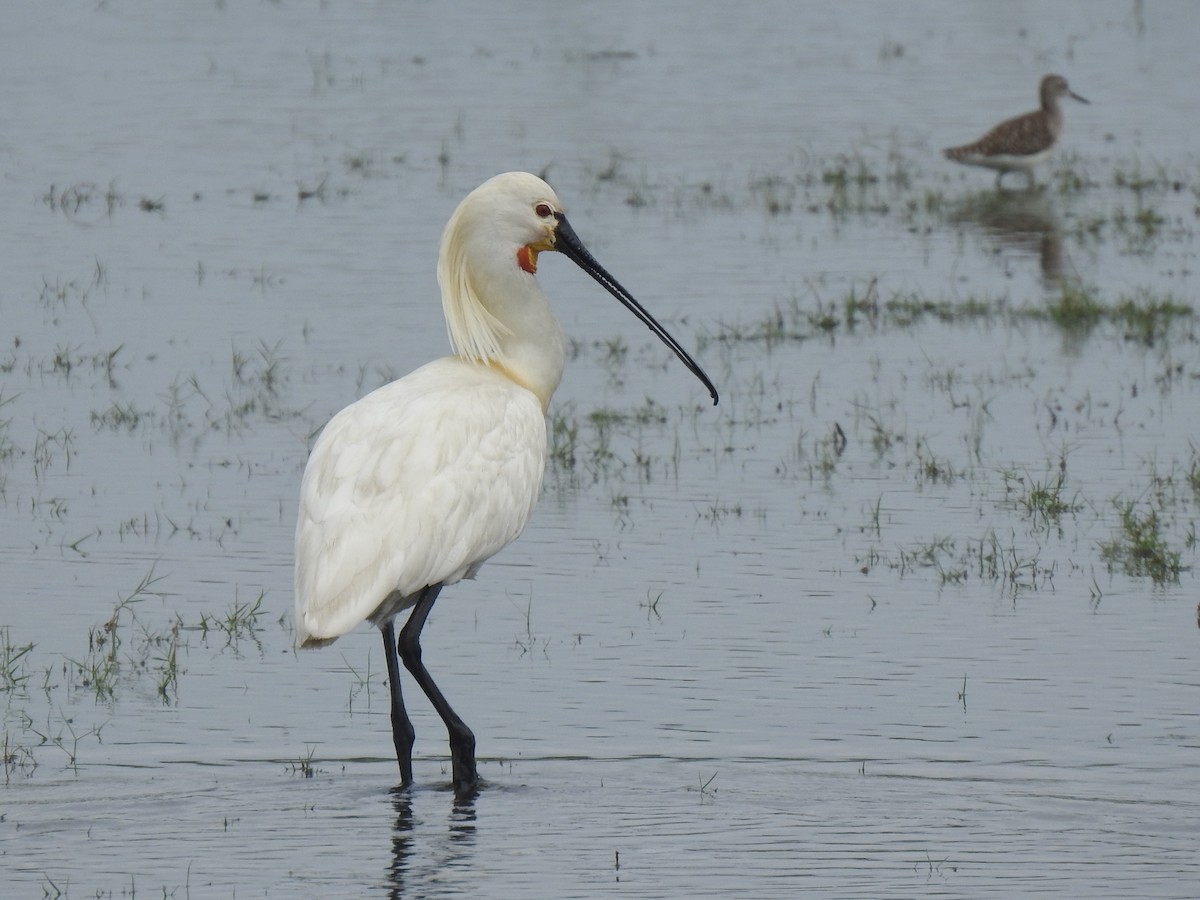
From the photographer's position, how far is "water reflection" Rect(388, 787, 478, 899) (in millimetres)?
6203

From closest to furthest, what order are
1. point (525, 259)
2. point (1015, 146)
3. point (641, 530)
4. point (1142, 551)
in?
point (525, 259) → point (1142, 551) → point (641, 530) → point (1015, 146)

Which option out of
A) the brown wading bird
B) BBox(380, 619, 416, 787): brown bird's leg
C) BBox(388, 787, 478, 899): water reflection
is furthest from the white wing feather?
the brown wading bird

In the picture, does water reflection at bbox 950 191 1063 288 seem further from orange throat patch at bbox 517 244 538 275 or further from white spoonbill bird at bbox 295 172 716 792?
white spoonbill bird at bbox 295 172 716 792

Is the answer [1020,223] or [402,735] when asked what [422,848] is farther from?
[1020,223]

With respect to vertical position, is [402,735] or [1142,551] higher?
[1142,551]

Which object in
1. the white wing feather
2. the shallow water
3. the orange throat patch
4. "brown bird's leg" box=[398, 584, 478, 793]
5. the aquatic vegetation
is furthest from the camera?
the aquatic vegetation

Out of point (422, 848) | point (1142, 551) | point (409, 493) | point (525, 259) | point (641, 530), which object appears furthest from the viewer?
point (641, 530)

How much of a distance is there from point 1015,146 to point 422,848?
1299 centimetres

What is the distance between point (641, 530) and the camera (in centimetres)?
962

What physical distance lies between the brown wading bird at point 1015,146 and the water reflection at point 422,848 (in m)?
12.4

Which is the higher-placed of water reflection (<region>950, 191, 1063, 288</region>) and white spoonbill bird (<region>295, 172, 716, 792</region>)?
water reflection (<region>950, 191, 1063, 288</region>)

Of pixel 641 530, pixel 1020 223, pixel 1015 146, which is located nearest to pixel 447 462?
pixel 641 530

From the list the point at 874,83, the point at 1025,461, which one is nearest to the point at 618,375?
the point at 1025,461

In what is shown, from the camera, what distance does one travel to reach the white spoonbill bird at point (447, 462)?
679 cm
